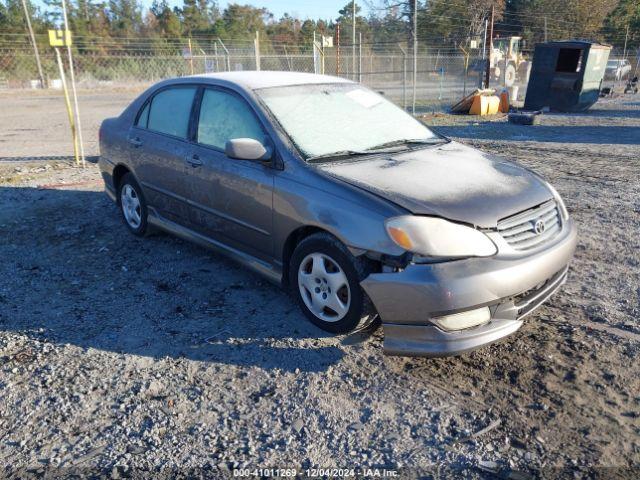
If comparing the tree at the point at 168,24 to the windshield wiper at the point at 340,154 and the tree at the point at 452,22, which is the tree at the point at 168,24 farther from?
the windshield wiper at the point at 340,154

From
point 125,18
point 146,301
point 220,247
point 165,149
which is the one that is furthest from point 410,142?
point 125,18

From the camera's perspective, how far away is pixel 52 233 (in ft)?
18.9

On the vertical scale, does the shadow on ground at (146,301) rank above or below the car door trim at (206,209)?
below

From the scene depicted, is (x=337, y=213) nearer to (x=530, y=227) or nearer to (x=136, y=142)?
(x=530, y=227)

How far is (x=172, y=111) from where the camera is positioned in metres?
4.82

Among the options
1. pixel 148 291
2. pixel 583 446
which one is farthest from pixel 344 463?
pixel 148 291

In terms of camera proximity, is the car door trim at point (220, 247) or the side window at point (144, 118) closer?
the car door trim at point (220, 247)

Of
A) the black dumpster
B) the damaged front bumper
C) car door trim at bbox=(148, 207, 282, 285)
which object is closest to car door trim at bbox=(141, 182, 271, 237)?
car door trim at bbox=(148, 207, 282, 285)

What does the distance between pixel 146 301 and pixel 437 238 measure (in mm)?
2374

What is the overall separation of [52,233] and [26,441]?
359cm

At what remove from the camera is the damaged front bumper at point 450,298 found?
9.41ft

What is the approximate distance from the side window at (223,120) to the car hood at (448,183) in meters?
0.74

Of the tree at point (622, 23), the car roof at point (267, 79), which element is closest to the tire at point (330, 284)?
the car roof at point (267, 79)

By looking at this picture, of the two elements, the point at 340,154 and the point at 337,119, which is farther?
the point at 337,119
